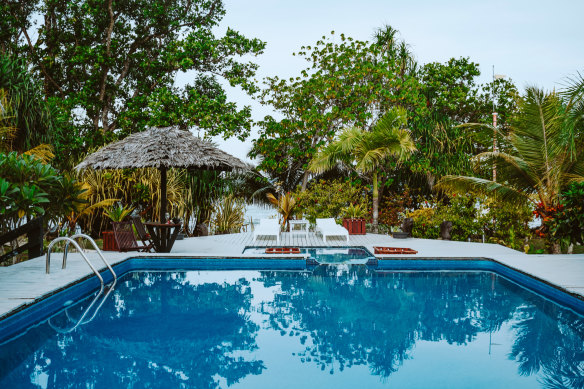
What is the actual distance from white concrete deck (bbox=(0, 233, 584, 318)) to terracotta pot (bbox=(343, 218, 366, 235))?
33 cm

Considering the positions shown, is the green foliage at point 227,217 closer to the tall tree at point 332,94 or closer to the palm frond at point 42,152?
the tall tree at point 332,94

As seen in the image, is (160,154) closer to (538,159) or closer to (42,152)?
(42,152)

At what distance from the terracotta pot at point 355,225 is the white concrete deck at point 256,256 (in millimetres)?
326

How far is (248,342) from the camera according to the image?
4.88m

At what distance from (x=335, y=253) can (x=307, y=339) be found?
530 centimetres

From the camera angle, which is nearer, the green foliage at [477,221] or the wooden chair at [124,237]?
the wooden chair at [124,237]

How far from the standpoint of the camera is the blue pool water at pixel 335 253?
9261 mm

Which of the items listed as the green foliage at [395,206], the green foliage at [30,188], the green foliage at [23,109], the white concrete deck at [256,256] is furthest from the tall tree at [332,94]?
the green foliage at [30,188]

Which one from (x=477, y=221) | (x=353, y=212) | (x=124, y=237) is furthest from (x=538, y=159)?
(x=124, y=237)

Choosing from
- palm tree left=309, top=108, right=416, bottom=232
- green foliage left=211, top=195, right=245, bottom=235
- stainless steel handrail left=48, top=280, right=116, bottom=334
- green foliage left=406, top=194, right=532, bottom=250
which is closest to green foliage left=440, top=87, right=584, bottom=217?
green foliage left=406, top=194, right=532, bottom=250

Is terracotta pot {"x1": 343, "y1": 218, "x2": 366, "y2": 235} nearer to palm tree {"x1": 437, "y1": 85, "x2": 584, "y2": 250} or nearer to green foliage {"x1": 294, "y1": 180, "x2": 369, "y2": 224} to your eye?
green foliage {"x1": 294, "y1": 180, "x2": 369, "y2": 224}

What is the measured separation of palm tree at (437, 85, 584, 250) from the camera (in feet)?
30.1

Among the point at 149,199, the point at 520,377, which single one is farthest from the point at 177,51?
the point at 520,377

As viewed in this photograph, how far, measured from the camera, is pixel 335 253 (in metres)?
10.2
